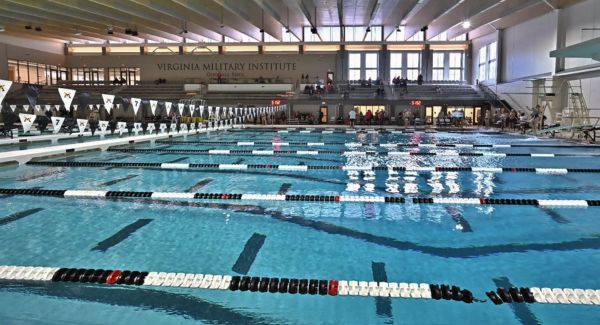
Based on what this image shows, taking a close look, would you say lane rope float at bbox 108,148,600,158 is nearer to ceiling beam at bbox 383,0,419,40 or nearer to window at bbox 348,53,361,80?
ceiling beam at bbox 383,0,419,40

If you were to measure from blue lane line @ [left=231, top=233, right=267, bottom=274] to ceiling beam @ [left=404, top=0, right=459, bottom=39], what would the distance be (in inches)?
690

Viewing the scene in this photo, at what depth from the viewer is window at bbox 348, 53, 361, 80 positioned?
109 feet

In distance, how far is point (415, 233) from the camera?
3.99 metres

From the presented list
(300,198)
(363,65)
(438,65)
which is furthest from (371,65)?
(300,198)

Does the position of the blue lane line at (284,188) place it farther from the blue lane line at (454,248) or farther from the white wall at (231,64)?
the white wall at (231,64)

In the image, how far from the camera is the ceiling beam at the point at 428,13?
64.2ft

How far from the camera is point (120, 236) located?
386 cm

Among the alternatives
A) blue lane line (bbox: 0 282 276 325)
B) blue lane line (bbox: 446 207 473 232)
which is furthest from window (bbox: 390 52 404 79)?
blue lane line (bbox: 0 282 276 325)

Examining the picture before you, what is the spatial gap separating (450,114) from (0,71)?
2713 cm

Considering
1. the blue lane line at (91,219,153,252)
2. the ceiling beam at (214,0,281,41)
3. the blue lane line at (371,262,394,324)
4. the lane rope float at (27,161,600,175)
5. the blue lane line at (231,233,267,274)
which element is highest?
the ceiling beam at (214,0,281,41)

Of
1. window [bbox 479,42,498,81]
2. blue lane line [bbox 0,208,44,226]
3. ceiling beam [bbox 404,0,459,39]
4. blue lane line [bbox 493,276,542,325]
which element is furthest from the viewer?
window [bbox 479,42,498,81]

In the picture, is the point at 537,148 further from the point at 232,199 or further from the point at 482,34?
the point at 482,34

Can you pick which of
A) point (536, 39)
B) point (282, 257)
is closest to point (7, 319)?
point (282, 257)

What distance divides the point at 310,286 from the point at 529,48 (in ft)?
76.9
